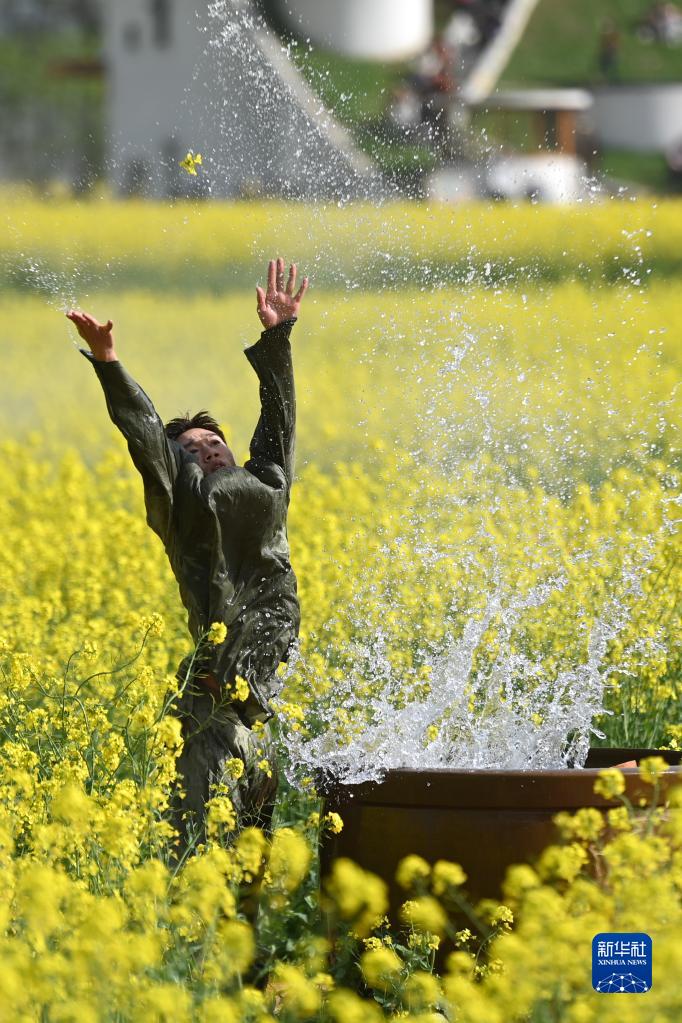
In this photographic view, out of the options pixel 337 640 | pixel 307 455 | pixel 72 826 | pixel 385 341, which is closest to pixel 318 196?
pixel 385 341

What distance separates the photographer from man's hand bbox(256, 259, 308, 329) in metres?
3.86

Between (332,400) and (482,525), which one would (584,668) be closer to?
(482,525)

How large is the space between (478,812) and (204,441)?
105cm

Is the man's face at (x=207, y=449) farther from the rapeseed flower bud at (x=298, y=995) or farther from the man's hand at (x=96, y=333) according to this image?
the rapeseed flower bud at (x=298, y=995)

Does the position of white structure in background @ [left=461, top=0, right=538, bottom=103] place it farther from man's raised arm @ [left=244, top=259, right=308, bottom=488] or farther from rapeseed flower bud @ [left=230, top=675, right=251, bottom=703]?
rapeseed flower bud @ [left=230, top=675, right=251, bottom=703]

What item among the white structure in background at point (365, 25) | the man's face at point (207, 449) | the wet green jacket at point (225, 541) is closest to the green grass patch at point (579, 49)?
the white structure in background at point (365, 25)

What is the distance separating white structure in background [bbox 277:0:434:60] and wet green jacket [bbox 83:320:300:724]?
30564 mm

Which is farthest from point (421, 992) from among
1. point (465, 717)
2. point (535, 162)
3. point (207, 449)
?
point (535, 162)

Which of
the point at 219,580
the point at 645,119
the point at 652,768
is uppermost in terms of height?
the point at 645,119

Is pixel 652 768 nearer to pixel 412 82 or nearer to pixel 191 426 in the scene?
pixel 191 426

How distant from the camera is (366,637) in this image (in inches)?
193

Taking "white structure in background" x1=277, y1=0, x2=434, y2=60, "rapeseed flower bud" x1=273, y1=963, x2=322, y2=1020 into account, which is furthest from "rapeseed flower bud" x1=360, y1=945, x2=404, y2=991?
"white structure in background" x1=277, y1=0, x2=434, y2=60

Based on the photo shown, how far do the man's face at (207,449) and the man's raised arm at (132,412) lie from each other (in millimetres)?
175

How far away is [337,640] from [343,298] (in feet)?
29.8
